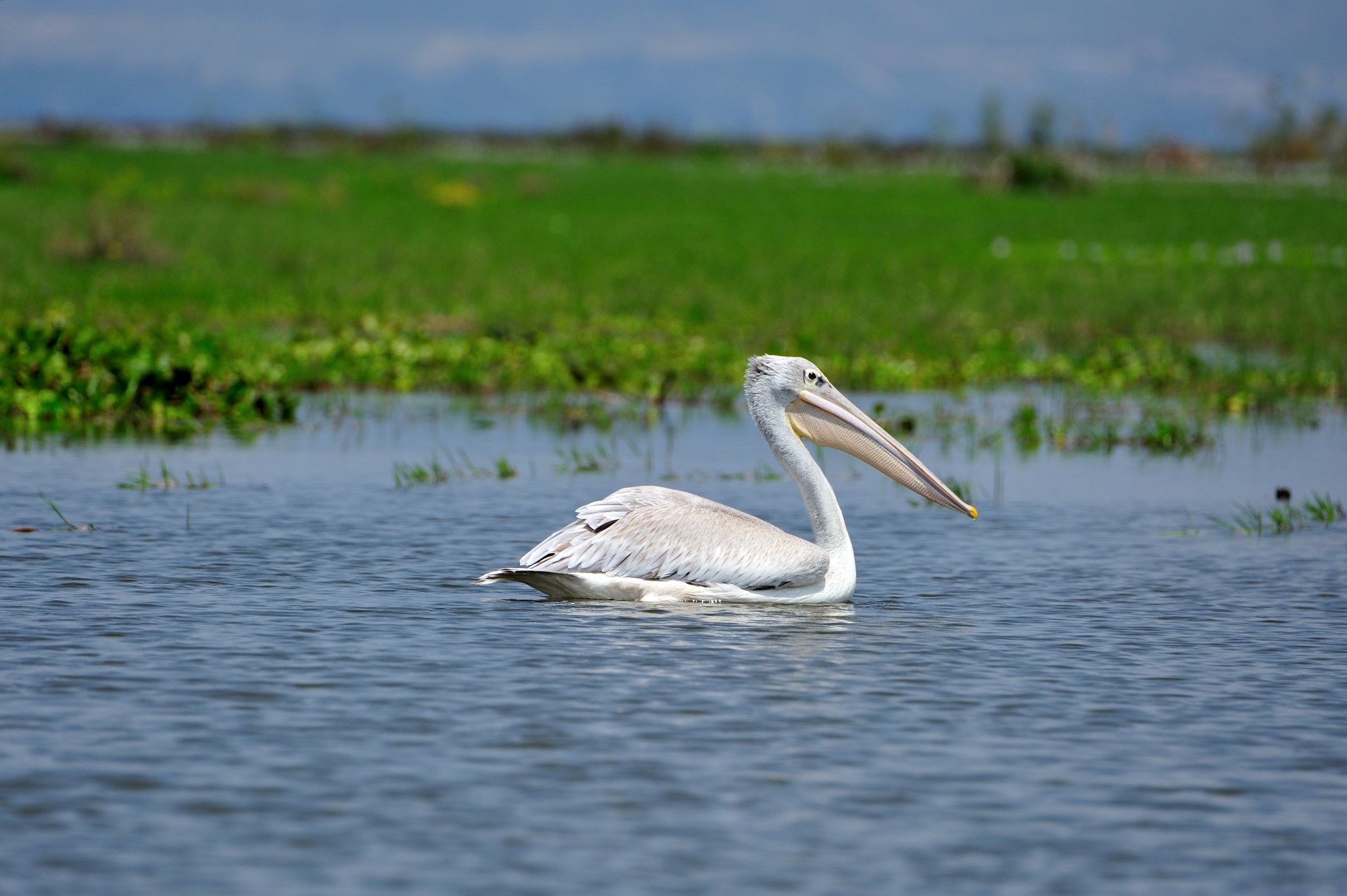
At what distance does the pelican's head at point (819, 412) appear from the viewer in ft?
27.0

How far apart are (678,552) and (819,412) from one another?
3.47 ft

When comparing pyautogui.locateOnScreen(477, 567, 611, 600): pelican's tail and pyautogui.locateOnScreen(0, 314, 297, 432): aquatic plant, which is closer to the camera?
pyautogui.locateOnScreen(477, 567, 611, 600): pelican's tail

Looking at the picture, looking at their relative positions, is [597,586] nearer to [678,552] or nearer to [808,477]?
[678,552]

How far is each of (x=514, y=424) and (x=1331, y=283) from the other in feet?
48.2

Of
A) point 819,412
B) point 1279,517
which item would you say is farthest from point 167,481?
point 1279,517

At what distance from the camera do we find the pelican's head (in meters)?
8.23

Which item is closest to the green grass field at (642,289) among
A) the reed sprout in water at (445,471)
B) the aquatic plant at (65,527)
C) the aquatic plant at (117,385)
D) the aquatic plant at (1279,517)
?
the aquatic plant at (117,385)

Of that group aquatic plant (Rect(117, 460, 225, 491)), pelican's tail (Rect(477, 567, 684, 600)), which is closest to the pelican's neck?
pelican's tail (Rect(477, 567, 684, 600))

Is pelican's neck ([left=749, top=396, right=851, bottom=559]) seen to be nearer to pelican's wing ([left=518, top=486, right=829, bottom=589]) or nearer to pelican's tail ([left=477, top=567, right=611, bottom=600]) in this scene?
pelican's wing ([left=518, top=486, right=829, bottom=589])

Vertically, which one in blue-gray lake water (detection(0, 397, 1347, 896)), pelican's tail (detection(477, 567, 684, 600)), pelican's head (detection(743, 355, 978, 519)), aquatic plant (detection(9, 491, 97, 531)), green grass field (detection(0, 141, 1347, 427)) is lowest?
blue-gray lake water (detection(0, 397, 1347, 896))

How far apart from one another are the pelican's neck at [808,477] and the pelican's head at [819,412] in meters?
0.03

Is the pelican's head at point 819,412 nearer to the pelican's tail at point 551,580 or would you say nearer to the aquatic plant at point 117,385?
the pelican's tail at point 551,580

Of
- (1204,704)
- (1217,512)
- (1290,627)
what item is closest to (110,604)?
(1204,704)

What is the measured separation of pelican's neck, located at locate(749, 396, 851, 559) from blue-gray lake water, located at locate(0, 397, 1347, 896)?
30 centimetres
